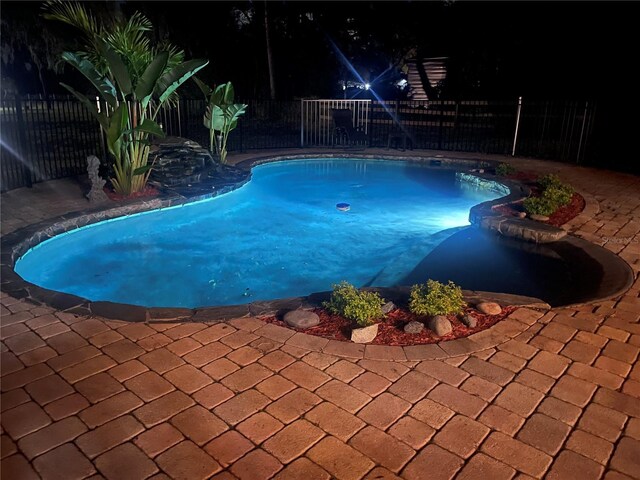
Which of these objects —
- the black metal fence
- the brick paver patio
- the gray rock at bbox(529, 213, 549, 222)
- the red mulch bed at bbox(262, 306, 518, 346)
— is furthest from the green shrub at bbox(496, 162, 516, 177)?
the red mulch bed at bbox(262, 306, 518, 346)

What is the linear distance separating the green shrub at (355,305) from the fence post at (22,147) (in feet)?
22.0

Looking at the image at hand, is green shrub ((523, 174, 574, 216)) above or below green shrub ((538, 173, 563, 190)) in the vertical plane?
below

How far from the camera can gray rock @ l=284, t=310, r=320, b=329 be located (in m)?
3.60

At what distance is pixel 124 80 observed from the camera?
6.91 m

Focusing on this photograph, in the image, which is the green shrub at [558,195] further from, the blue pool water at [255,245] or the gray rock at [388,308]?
the gray rock at [388,308]

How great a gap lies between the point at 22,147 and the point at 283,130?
1220 cm

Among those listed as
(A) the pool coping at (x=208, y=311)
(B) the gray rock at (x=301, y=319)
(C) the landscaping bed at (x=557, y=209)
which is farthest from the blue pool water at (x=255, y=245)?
(B) the gray rock at (x=301, y=319)

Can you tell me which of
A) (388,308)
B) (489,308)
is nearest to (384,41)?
(489,308)

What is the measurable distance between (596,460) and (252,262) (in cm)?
491

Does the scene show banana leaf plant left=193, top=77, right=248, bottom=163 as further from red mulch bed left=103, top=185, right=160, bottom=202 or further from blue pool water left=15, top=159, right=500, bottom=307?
red mulch bed left=103, top=185, right=160, bottom=202

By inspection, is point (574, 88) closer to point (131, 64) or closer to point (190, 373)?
point (131, 64)

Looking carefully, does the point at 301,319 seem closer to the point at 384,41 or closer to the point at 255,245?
the point at 255,245

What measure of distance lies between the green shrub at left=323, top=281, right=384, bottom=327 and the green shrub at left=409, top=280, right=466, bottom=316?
0.92 feet

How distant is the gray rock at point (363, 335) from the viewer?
339 cm
